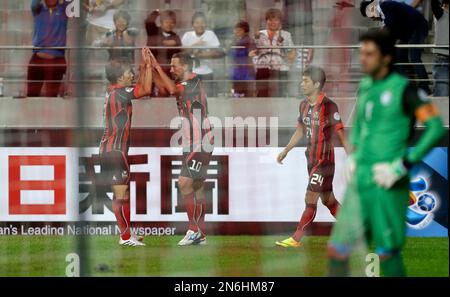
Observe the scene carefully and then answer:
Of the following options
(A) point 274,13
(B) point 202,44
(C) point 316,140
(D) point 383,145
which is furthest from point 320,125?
(D) point 383,145

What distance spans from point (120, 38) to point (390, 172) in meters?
1.56

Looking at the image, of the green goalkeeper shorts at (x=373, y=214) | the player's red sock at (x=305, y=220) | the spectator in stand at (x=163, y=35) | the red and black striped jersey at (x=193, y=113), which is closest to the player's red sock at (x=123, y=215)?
the red and black striped jersey at (x=193, y=113)

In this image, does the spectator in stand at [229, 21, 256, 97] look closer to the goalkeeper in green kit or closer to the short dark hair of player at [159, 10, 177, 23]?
the short dark hair of player at [159, 10, 177, 23]

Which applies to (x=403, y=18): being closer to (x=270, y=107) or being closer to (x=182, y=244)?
(x=270, y=107)

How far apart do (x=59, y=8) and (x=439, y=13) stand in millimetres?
1696

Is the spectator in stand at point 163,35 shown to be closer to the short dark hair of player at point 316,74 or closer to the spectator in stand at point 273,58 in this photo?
the spectator in stand at point 273,58

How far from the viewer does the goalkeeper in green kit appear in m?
5.63

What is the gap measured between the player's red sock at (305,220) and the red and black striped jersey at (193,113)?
54 cm

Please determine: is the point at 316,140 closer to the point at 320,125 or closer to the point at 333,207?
the point at 320,125

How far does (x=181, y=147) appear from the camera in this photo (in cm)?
677

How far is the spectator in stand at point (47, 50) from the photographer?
21.5 ft

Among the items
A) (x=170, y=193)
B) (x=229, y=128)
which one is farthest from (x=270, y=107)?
(x=170, y=193)

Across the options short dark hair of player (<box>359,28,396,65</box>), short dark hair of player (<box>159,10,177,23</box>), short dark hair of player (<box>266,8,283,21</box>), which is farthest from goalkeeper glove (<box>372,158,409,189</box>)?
short dark hair of player (<box>159,10,177,23</box>)

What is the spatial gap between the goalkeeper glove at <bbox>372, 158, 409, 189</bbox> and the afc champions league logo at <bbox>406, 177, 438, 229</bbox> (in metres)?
0.95
